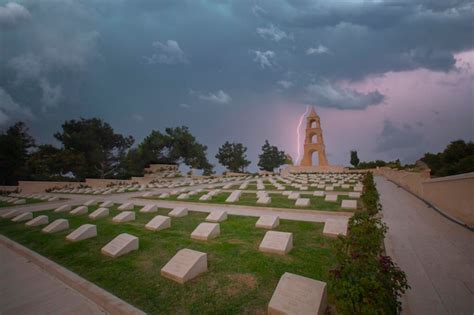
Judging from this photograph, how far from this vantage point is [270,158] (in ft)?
205

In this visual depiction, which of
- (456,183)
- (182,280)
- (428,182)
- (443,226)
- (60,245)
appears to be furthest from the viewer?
(428,182)

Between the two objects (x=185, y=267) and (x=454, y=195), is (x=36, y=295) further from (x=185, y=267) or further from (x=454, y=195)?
(x=454, y=195)

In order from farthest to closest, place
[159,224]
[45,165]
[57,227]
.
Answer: [45,165] → [57,227] → [159,224]

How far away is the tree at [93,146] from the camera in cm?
3970

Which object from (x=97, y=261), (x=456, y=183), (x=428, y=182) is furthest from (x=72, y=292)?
(x=428, y=182)

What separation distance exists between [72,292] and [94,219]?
706cm

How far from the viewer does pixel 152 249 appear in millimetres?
6707

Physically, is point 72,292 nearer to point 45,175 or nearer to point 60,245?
point 60,245

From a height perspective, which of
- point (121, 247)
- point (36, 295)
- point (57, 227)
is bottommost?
point (36, 295)

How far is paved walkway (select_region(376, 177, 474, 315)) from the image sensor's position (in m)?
3.82

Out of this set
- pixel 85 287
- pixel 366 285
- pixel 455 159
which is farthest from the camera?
pixel 455 159

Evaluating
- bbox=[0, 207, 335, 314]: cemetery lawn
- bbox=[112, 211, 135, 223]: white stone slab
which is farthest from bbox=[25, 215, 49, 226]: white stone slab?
bbox=[112, 211, 135, 223]: white stone slab

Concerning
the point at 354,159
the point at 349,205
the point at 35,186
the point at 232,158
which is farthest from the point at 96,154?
the point at 354,159

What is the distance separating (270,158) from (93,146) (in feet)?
135
